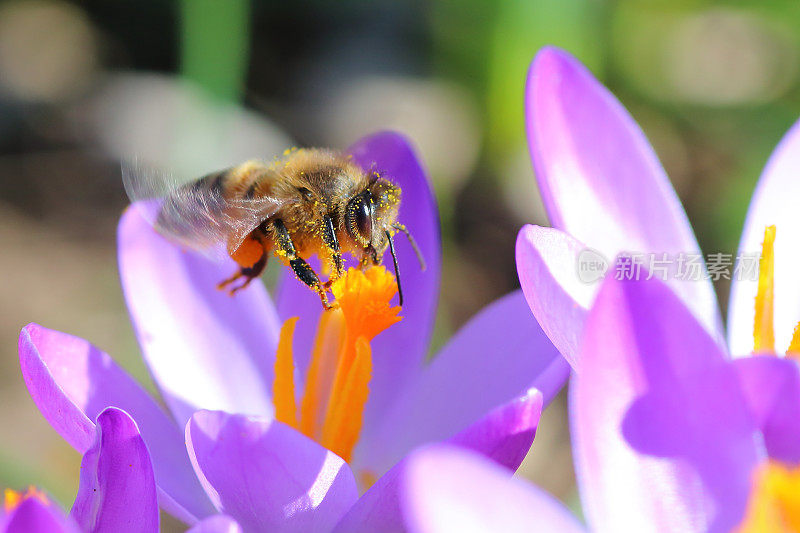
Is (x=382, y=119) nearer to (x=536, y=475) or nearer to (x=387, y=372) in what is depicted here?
(x=536, y=475)

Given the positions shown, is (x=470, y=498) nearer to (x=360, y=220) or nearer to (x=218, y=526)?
(x=218, y=526)

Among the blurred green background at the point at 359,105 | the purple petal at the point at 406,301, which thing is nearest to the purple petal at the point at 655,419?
the purple petal at the point at 406,301

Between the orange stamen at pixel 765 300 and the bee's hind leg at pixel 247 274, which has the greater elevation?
the orange stamen at pixel 765 300

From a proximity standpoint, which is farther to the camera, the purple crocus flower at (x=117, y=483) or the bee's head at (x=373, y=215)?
the bee's head at (x=373, y=215)

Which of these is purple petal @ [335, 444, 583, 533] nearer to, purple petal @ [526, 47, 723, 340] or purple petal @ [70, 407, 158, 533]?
purple petal @ [70, 407, 158, 533]

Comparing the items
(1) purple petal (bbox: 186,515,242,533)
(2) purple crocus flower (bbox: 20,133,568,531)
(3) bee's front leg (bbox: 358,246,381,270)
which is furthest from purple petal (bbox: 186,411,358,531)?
(3) bee's front leg (bbox: 358,246,381,270)

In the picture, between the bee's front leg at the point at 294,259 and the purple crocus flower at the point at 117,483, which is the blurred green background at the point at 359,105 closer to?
the bee's front leg at the point at 294,259
